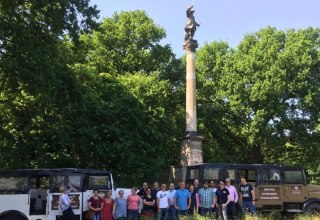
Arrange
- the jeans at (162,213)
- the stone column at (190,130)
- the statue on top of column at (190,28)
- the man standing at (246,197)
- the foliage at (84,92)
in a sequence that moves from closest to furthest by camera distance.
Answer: the jeans at (162,213), the man standing at (246,197), the foliage at (84,92), the stone column at (190,130), the statue on top of column at (190,28)

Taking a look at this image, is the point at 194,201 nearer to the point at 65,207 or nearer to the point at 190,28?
the point at 65,207

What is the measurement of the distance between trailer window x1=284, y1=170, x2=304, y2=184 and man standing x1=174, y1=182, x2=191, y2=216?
5759mm

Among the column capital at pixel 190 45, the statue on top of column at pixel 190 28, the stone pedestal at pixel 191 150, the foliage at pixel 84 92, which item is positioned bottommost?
the stone pedestal at pixel 191 150

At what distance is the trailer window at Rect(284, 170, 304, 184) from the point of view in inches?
734

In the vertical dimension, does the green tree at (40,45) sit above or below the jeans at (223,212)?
above

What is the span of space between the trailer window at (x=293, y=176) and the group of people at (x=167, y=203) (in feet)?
11.7

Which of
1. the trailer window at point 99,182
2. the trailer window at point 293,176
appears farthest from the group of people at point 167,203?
the trailer window at point 293,176

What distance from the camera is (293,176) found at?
1880cm

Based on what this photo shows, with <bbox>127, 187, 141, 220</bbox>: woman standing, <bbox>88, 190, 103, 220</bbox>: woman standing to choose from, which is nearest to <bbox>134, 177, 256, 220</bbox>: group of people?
<bbox>127, 187, 141, 220</bbox>: woman standing

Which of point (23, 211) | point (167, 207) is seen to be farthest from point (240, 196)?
point (23, 211)

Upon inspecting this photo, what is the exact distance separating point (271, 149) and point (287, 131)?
8.58 ft

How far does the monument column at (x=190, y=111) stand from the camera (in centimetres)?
2764

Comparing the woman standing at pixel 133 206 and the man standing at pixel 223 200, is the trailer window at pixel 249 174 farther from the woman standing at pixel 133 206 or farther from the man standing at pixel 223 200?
the woman standing at pixel 133 206

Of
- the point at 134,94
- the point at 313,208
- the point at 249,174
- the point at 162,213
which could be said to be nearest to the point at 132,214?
the point at 162,213
